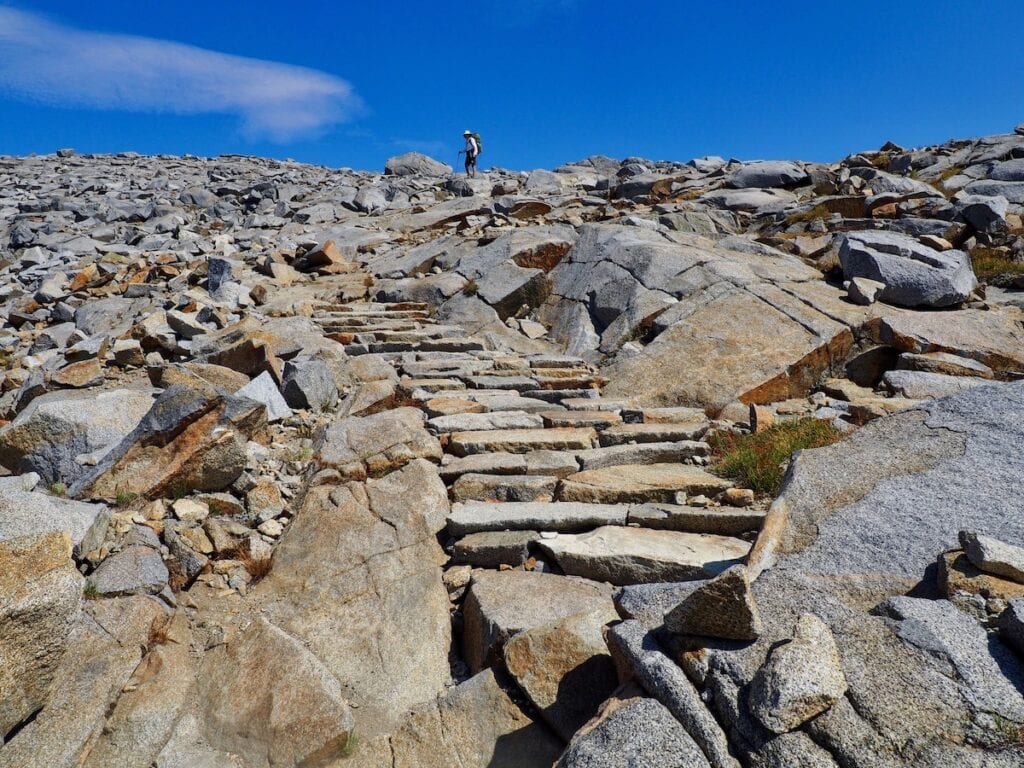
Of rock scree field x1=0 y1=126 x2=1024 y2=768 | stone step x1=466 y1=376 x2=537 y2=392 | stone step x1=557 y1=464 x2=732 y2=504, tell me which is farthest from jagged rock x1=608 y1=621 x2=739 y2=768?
stone step x1=466 y1=376 x2=537 y2=392

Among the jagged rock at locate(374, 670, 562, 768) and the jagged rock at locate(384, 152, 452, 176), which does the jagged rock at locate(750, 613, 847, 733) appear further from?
the jagged rock at locate(384, 152, 452, 176)

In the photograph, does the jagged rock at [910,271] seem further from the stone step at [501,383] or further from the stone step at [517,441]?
the stone step at [517,441]

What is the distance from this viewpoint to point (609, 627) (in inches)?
126

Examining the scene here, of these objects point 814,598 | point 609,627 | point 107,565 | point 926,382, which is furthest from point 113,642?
point 926,382

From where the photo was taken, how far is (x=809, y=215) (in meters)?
16.3

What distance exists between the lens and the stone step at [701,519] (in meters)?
4.73

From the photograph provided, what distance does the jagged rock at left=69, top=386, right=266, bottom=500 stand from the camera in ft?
17.2

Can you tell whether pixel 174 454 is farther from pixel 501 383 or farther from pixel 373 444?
pixel 501 383

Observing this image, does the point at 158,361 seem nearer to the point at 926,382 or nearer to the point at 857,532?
the point at 857,532

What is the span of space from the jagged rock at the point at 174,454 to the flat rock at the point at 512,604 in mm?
2591

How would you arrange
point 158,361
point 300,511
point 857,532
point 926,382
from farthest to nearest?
1. point 158,361
2. point 926,382
3. point 300,511
4. point 857,532

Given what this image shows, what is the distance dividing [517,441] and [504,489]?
2.93 feet

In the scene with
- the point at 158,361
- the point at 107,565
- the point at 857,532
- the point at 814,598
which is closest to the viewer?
the point at 814,598

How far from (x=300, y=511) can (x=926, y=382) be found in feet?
22.4
